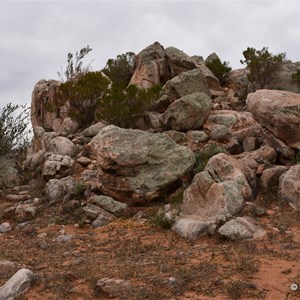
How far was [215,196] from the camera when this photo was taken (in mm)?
8945

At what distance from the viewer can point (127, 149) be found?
1053 centimetres

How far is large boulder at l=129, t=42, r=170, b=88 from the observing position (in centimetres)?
1984

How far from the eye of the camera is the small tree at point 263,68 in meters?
19.1

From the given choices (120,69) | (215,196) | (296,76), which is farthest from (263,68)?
(215,196)

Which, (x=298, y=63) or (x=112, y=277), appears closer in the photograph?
(x=112, y=277)

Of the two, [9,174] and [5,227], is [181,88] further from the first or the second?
[5,227]

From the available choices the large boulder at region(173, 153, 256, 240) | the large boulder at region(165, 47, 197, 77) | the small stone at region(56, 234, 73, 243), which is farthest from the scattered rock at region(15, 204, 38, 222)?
the large boulder at region(165, 47, 197, 77)

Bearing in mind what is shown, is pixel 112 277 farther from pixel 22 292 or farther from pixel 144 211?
pixel 144 211

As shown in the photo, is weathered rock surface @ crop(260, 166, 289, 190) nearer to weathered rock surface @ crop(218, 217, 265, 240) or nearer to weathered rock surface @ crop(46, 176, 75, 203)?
weathered rock surface @ crop(218, 217, 265, 240)

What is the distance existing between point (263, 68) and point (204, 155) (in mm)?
9539

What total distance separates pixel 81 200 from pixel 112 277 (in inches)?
186

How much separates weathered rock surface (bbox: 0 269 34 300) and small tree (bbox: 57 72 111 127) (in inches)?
434

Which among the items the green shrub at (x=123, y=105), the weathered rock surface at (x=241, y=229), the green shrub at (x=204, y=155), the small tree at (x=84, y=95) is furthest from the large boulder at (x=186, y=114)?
the weathered rock surface at (x=241, y=229)

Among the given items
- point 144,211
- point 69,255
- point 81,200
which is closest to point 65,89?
point 81,200
